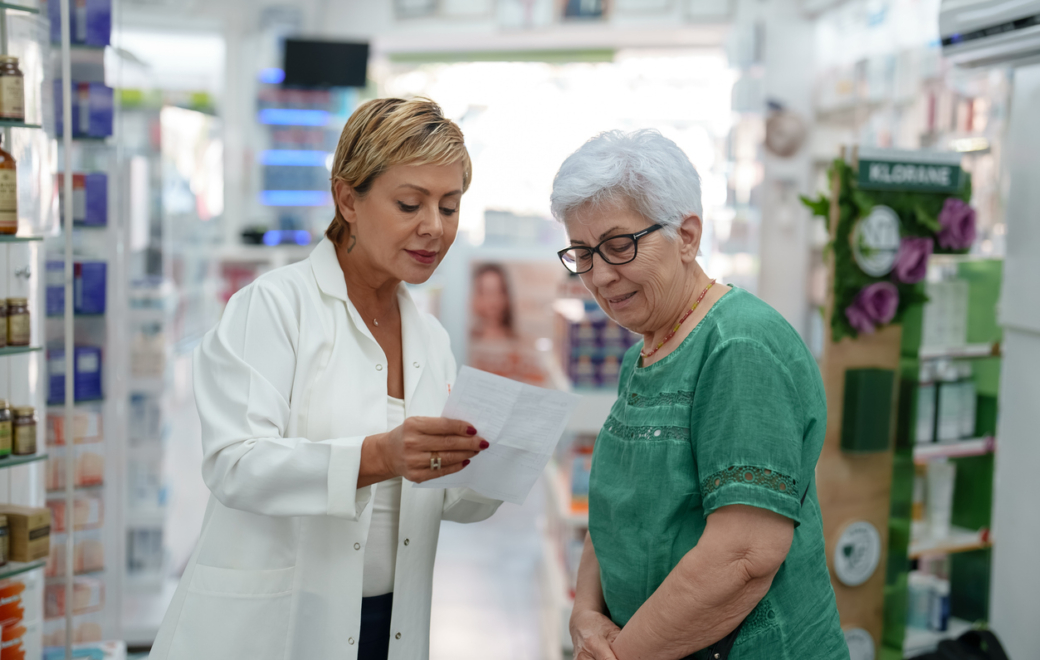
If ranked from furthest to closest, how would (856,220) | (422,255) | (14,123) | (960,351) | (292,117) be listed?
(292,117) → (960,351) → (856,220) → (14,123) → (422,255)

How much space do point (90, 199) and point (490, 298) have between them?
590 centimetres

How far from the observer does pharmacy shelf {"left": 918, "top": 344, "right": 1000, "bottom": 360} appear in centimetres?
327

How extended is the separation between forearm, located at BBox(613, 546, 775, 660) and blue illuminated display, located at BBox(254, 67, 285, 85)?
727 centimetres

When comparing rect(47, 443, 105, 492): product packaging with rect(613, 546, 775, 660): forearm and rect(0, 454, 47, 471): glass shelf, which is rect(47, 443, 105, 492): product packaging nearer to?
rect(0, 454, 47, 471): glass shelf

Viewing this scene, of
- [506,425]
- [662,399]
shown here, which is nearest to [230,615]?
[506,425]

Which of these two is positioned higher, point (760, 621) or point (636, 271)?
point (636, 271)

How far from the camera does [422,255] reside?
165 centimetres

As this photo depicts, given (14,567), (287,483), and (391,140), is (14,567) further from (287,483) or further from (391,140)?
(391,140)

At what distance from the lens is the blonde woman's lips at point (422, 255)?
5.38 feet

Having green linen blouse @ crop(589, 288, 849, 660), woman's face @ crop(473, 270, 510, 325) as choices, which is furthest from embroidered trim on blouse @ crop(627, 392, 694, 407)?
woman's face @ crop(473, 270, 510, 325)

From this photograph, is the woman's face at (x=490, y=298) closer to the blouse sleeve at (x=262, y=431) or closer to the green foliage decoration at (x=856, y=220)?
the green foliage decoration at (x=856, y=220)

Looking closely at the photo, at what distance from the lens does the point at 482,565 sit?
5082 millimetres

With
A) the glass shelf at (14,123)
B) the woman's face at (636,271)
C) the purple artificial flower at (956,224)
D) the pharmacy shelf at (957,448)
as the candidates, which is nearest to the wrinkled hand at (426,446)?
the woman's face at (636,271)

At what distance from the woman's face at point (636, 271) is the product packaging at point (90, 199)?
267 centimetres
